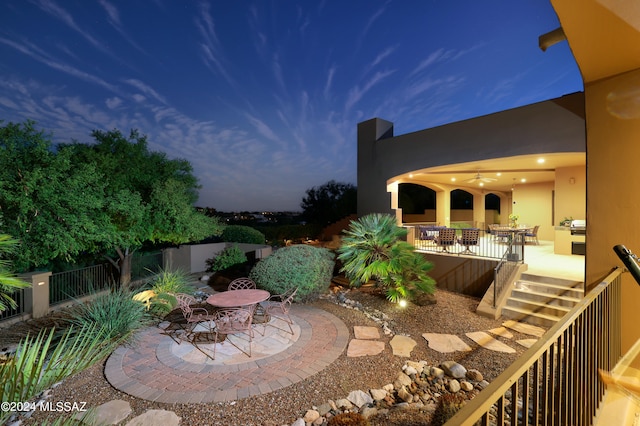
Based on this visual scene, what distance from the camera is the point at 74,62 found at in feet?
48.9

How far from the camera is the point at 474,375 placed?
13.5 ft

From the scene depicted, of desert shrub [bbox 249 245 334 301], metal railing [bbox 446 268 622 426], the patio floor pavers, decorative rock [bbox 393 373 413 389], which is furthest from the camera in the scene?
desert shrub [bbox 249 245 334 301]

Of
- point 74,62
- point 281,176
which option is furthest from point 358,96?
point 74,62

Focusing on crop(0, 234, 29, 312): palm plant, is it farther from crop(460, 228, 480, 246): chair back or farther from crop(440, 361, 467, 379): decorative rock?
crop(460, 228, 480, 246): chair back

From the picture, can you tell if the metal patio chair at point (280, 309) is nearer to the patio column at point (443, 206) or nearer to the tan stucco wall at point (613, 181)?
the tan stucco wall at point (613, 181)

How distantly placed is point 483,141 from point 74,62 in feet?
65.9

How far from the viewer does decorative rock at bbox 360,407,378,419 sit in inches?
131

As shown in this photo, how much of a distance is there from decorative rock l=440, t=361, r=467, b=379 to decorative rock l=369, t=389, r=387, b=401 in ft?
3.71

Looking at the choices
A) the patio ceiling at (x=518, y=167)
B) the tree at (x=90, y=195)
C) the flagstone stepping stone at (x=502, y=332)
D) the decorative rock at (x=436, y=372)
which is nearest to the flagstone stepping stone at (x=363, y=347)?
the decorative rock at (x=436, y=372)

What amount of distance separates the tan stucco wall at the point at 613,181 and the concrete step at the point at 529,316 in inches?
113

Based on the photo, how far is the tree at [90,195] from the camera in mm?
6051

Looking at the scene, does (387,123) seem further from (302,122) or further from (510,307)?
(302,122)

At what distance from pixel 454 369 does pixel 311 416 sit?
229 centimetres

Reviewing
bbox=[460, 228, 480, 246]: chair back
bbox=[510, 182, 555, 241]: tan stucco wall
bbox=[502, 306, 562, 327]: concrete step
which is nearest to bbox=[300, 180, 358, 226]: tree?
bbox=[510, 182, 555, 241]: tan stucco wall
